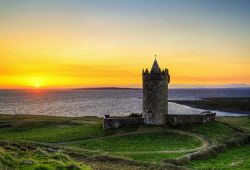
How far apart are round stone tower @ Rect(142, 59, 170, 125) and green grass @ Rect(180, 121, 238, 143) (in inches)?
155

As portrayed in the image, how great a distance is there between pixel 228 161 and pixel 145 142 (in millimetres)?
10582

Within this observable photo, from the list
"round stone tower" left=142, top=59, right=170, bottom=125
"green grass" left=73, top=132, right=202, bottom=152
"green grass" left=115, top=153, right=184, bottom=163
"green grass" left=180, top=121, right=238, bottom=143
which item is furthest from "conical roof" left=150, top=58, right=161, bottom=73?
"green grass" left=115, top=153, right=184, bottom=163

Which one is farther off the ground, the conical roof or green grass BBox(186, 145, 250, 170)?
the conical roof

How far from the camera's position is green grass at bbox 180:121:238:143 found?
131ft

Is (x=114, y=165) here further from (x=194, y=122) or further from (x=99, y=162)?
(x=194, y=122)

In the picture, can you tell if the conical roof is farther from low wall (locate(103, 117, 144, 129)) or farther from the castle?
low wall (locate(103, 117, 144, 129))

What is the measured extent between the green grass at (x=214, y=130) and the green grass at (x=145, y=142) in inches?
124

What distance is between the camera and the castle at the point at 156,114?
4466 centimetres

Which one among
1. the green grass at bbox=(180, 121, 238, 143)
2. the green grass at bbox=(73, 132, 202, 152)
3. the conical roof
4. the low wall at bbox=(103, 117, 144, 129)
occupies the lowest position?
the green grass at bbox=(73, 132, 202, 152)

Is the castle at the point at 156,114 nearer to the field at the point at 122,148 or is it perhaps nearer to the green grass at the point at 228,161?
the field at the point at 122,148

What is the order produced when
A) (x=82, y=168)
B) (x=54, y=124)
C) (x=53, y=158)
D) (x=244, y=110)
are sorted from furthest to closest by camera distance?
Result: (x=244, y=110)
(x=54, y=124)
(x=53, y=158)
(x=82, y=168)

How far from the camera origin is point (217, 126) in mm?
43906

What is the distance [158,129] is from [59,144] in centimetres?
1392

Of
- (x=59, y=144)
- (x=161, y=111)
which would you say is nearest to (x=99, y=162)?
(x=59, y=144)
